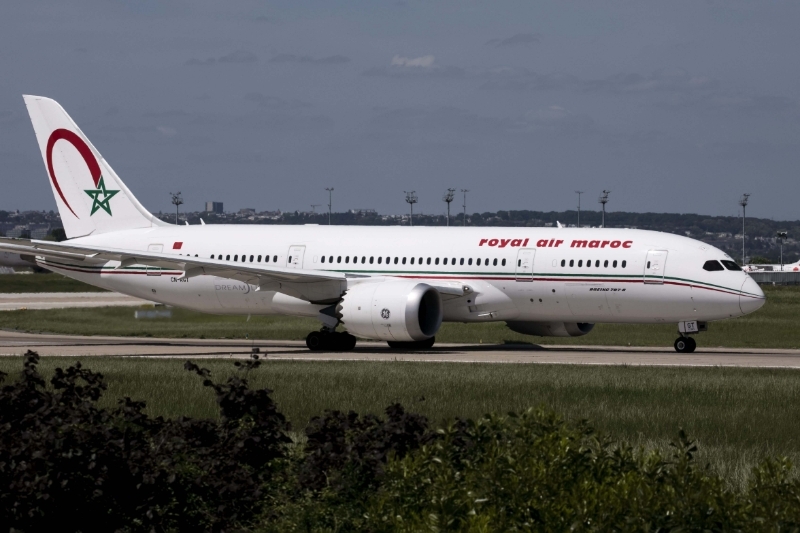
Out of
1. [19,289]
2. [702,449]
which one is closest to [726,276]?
[702,449]

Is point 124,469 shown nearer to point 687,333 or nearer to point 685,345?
point 687,333

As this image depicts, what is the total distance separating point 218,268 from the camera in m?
33.4

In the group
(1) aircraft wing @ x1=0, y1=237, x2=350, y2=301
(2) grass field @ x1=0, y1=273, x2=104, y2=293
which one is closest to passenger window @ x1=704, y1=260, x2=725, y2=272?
(1) aircraft wing @ x1=0, y1=237, x2=350, y2=301

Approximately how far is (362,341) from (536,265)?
955 centimetres

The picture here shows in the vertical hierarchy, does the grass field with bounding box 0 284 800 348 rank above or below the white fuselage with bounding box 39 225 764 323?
below

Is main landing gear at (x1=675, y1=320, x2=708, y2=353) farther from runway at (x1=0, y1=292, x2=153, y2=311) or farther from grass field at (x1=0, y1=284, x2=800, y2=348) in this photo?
runway at (x1=0, y1=292, x2=153, y2=311)

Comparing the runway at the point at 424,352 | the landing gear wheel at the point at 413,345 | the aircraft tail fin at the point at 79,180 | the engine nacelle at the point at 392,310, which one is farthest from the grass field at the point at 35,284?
the engine nacelle at the point at 392,310

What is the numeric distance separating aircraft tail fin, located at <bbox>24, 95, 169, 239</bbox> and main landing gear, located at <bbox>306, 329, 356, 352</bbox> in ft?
28.6

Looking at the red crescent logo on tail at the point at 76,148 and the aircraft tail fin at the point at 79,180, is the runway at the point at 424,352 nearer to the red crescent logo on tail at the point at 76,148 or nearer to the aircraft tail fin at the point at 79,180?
the aircraft tail fin at the point at 79,180

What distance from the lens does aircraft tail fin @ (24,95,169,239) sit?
39.5 metres

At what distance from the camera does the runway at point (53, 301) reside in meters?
59.8

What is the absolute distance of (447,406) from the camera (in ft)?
63.2

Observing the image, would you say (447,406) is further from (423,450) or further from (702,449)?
(423,450)

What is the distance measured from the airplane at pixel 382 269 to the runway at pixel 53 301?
17.1 meters
